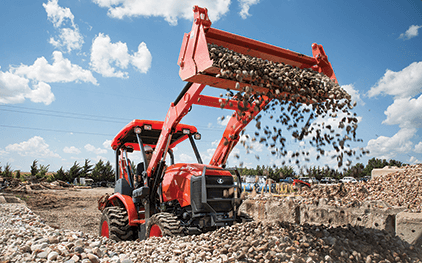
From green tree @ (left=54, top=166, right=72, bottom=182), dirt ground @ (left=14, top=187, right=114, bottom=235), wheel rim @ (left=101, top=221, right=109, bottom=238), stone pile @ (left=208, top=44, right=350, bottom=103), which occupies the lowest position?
dirt ground @ (left=14, top=187, right=114, bottom=235)

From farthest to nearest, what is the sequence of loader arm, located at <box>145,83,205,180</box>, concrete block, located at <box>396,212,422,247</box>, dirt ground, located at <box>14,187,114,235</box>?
dirt ground, located at <box>14,187,114,235</box>, loader arm, located at <box>145,83,205,180</box>, concrete block, located at <box>396,212,422,247</box>

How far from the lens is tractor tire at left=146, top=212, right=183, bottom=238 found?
4543mm

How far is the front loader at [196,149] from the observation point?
13.1 ft

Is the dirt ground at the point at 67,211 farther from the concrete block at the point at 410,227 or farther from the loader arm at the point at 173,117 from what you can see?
the concrete block at the point at 410,227

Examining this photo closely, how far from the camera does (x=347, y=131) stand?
15.1ft

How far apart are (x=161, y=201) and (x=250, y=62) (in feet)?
10.7

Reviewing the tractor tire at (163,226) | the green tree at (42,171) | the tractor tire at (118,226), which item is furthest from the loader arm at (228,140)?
the green tree at (42,171)

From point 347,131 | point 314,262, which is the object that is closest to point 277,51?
point 347,131

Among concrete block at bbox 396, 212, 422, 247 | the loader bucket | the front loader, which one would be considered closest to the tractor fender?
the front loader

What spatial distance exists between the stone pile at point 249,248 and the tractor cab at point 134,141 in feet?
5.92

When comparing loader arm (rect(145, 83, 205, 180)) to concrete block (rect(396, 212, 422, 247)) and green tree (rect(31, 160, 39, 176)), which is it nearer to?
concrete block (rect(396, 212, 422, 247))

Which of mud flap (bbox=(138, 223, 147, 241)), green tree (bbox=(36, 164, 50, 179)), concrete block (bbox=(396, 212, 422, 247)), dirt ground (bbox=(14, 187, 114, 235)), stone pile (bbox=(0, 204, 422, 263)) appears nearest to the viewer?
stone pile (bbox=(0, 204, 422, 263))

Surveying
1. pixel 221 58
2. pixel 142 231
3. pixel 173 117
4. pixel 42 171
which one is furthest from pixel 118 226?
pixel 42 171

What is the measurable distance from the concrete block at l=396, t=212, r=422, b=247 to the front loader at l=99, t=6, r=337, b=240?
2.46m
